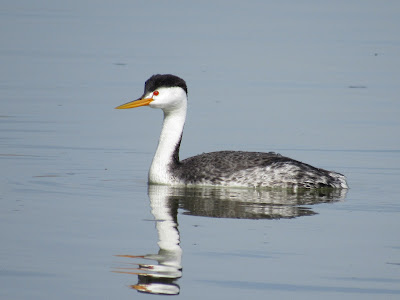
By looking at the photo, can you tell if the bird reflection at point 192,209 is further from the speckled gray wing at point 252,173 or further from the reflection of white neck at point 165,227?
the speckled gray wing at point 252,173

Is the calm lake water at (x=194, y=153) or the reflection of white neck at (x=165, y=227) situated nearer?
the calm lake water at (x=194, y=153)

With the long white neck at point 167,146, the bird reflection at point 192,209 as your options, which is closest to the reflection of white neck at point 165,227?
the bird reflection at point 192,209

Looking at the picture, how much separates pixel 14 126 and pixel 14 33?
45.8ft

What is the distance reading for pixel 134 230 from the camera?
37.8 ft

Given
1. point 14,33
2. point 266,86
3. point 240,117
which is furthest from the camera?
A: point 14,33

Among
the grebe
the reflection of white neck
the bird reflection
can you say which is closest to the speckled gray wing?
the grebe

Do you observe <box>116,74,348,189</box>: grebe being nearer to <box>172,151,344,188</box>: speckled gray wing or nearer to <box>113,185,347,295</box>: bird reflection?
<box>172,151,344,188</box>: speckled gray wing

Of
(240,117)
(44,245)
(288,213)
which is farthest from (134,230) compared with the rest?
(240,117)

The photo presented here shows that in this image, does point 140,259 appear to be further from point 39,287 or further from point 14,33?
point 14,33

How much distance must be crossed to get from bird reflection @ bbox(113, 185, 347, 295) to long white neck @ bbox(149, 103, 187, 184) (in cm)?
16

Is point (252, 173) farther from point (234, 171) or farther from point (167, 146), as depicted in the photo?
point (167, 146)

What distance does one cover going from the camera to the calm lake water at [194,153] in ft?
32.2

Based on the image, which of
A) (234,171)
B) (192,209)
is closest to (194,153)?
(234,171)

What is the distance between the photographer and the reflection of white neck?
10320mm
